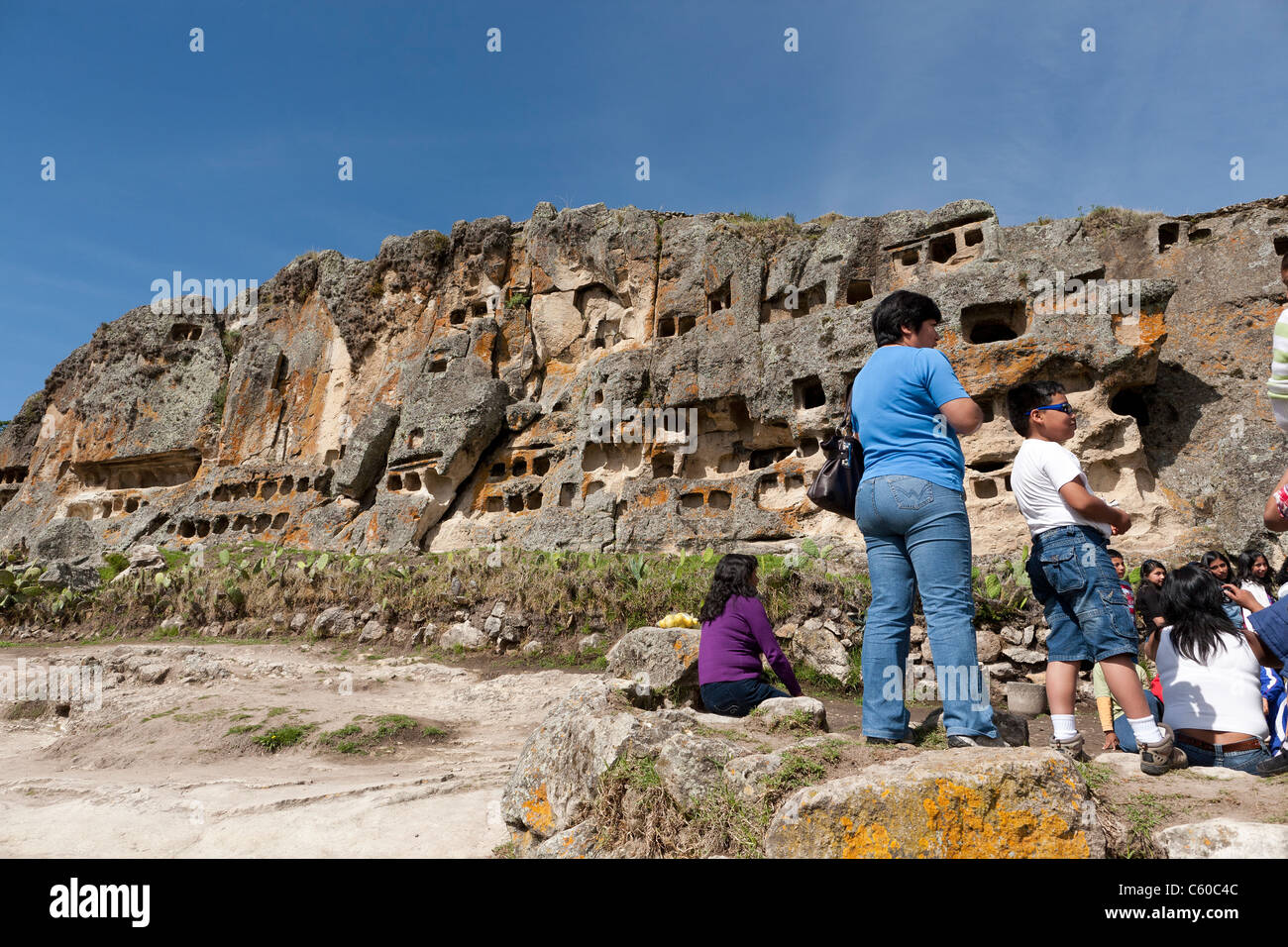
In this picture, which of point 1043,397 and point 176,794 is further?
point 176,794

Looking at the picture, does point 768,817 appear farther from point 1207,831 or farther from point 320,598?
point 320,598

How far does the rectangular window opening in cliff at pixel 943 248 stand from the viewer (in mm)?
16852

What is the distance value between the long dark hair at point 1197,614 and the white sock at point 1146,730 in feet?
2.61

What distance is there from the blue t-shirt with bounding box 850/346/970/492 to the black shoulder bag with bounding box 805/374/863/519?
0.25 feet

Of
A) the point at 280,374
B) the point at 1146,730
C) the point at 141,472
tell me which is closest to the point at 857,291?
the point at 1146,730

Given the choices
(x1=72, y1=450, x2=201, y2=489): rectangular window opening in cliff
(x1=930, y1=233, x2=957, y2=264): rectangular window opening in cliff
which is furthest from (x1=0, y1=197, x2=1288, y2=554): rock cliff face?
(x1=72, y1=450, x2=201, y2=489): rectangular window opening in cliff

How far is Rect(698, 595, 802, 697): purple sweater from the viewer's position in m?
4.93

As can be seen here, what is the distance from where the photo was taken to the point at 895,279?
17.0 metres

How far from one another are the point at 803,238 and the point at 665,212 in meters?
4.50

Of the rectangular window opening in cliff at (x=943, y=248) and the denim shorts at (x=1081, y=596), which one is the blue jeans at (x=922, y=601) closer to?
the denim shorts at (x=1081, y=596)

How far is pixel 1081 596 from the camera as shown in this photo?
11.7 ft

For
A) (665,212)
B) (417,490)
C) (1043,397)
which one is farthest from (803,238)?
(1043,397)

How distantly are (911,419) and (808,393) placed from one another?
1360 cm

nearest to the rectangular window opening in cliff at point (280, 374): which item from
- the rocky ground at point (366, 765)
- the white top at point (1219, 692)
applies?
the rocky ground at point (366, 765)
